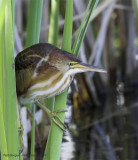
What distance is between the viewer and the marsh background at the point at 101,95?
1.78m

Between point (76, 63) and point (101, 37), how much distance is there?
1.44 m

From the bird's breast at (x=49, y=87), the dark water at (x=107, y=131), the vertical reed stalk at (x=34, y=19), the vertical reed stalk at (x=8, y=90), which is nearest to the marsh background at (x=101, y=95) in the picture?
the dark water at (x=107, y=131)

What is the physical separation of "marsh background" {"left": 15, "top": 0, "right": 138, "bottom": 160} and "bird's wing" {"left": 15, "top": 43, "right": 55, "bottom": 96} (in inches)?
18.2

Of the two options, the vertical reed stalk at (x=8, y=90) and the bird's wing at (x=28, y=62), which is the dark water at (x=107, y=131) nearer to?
the bird's wing at (x=28, y=62)

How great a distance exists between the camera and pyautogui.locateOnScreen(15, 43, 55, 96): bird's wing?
3.37 feet

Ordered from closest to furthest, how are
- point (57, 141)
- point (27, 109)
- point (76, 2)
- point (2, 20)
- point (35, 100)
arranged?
1. point (2, 20)
2. point (57, 141)
3. point (35, 100)
4. point (27, 109)
5. point (76, 2)

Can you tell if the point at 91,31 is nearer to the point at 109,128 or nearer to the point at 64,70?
the point at 109,128

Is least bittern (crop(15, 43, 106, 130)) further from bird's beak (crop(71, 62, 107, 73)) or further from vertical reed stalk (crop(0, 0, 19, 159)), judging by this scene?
vertical reed stalk (crop(0, 0, 19, 159))

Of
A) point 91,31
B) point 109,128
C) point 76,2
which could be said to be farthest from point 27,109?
point 91,31

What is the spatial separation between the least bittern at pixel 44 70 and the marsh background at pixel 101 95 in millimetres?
471

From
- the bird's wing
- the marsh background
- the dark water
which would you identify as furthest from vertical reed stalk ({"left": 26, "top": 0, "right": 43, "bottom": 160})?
the dark water

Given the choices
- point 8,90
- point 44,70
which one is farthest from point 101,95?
point 8,90

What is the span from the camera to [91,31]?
2.45 metres

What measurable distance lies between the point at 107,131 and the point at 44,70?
3.77 feet
